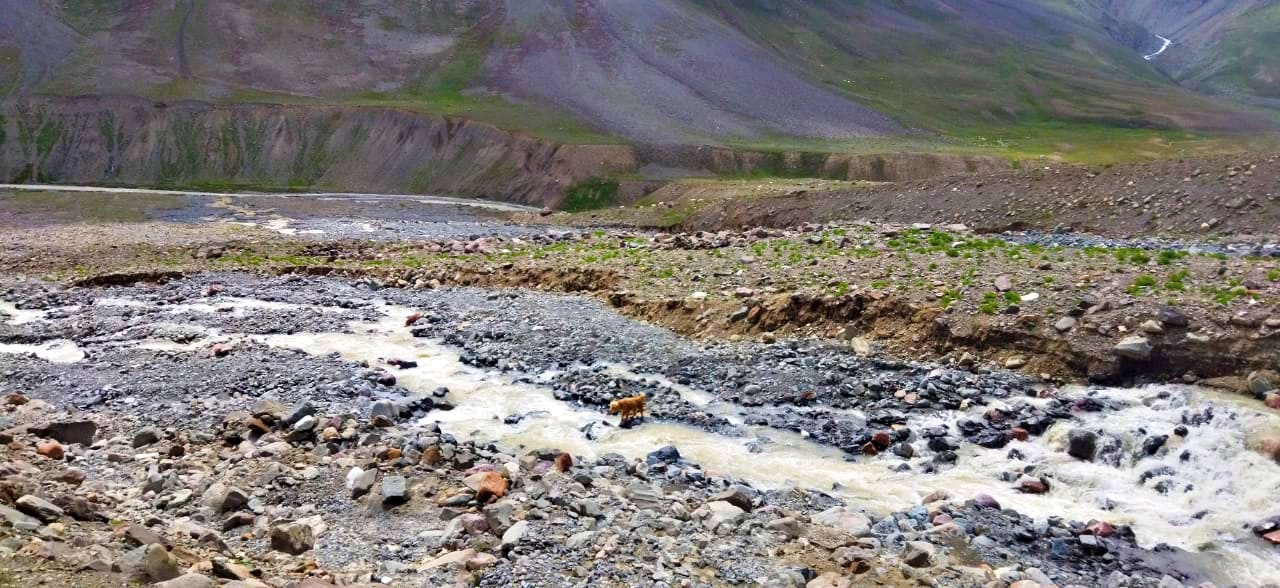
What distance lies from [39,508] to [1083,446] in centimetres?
1615

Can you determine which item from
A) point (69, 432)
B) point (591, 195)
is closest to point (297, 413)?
point (69, 432)

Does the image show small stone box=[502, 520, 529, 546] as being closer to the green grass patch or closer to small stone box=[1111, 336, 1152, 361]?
small stone box=[1111, 336, 1152, 361]

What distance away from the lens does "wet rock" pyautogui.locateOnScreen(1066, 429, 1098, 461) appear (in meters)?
16.4

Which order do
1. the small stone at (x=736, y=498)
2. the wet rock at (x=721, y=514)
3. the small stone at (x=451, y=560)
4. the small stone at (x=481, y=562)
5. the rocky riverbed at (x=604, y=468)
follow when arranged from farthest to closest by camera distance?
the small stone at (x=736, y=498)
the wet rock at (x=721, y=514)
the rocky riverbed at (x=604, y=468)
the small stone at (x=451, y=560)
the small stone at (x=481, y=562)

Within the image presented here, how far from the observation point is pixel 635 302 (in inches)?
1131

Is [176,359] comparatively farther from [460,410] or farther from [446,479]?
[446,479]

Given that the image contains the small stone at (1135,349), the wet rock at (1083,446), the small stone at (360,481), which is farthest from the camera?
the small stone at (1135,349)

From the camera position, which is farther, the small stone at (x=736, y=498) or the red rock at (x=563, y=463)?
the red rock at (x=563, y=463)

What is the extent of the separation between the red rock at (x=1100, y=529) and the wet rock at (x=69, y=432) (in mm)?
16723

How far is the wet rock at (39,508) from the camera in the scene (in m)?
10.2

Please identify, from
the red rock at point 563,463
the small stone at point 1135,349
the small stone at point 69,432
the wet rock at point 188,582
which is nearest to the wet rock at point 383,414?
the red rock at point 563,463

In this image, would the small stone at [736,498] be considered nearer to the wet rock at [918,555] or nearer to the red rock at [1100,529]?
the wet rock at [918,555]

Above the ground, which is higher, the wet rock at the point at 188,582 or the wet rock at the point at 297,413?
the wet rock at the point at 188,582

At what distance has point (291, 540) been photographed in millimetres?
11773
